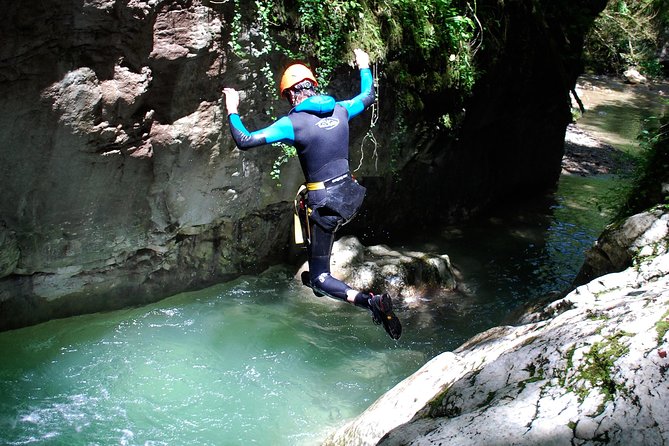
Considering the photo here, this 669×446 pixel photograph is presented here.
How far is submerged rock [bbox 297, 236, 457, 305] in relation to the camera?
6.83 m

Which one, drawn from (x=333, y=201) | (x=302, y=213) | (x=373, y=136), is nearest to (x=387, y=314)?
(x=333, y=201)

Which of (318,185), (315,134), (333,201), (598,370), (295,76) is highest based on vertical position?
(295,76)

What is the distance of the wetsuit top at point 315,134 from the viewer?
4340 mm

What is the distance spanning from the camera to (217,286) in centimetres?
663

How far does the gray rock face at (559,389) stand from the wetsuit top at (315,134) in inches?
64.8

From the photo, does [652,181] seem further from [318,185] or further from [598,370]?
[598,370]

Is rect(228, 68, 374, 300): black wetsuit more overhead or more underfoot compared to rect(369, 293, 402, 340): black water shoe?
more overhead

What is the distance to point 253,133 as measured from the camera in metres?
4.26

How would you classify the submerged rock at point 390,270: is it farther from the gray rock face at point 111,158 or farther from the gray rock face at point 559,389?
the gray rock face at point 559,389

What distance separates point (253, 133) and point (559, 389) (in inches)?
99.3

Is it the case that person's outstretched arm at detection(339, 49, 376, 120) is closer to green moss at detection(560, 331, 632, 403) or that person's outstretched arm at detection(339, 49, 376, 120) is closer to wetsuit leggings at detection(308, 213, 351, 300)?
wetsuit leggings at detection(308, 213, 351, 300)

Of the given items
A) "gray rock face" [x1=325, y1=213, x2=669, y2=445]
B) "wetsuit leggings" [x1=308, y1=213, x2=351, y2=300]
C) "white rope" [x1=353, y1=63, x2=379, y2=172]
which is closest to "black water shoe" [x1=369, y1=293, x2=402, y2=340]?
"wetsuit leggings" [x1=308, y1=213, x2=351, y2=300]

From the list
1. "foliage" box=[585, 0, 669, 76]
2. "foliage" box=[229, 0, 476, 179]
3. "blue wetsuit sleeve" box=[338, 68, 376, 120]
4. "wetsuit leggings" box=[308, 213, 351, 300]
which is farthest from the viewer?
"foliage" box=[585, 0, 669, 76]

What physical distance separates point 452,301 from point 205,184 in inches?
119
